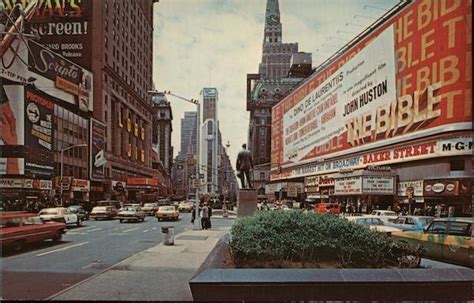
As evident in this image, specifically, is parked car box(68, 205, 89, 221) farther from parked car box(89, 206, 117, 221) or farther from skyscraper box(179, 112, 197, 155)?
skyscraper box(179, 112, 197, 155)

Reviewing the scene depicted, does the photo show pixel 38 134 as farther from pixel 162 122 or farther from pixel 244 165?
pixel 162 122

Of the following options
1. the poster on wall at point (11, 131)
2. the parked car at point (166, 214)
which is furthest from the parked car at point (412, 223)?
the parked car at point (166, 214)

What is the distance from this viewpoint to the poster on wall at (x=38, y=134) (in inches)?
535

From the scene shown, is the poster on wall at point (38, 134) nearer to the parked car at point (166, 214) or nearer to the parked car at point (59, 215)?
the parked car at point (59, 215)

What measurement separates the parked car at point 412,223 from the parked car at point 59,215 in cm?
1308

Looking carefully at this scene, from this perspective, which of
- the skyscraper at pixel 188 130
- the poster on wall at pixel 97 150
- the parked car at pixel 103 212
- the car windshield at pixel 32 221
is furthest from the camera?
the skyscraper at pixel 188 130

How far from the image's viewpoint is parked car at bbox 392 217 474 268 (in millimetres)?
10106

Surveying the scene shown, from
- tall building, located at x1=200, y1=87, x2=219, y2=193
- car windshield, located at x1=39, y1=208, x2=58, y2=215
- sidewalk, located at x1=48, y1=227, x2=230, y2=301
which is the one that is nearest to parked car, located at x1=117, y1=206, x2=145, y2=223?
tall building, located at x1=200, y1=87, x2=219, y2=193

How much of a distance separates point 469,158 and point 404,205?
22.3 feet

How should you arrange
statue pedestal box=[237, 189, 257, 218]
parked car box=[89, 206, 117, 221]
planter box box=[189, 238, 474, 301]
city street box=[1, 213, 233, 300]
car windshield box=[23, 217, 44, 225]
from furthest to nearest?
parked car box=[89, 206, 117, 221] → statue pedestal box=[237, 189, 257, 218] → car windshield box=[23, 217, 44, 225] → city street box=[1, 213, 233, 300] → planter box box=[189, 238, 474, 301]

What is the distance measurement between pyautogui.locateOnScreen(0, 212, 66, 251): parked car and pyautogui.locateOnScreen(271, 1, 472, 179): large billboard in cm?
2374

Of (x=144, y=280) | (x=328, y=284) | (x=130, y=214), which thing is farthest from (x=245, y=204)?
(x=328, y=284)

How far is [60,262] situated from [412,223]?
13.3 meters

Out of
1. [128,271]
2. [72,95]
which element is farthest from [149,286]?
[72,95]
